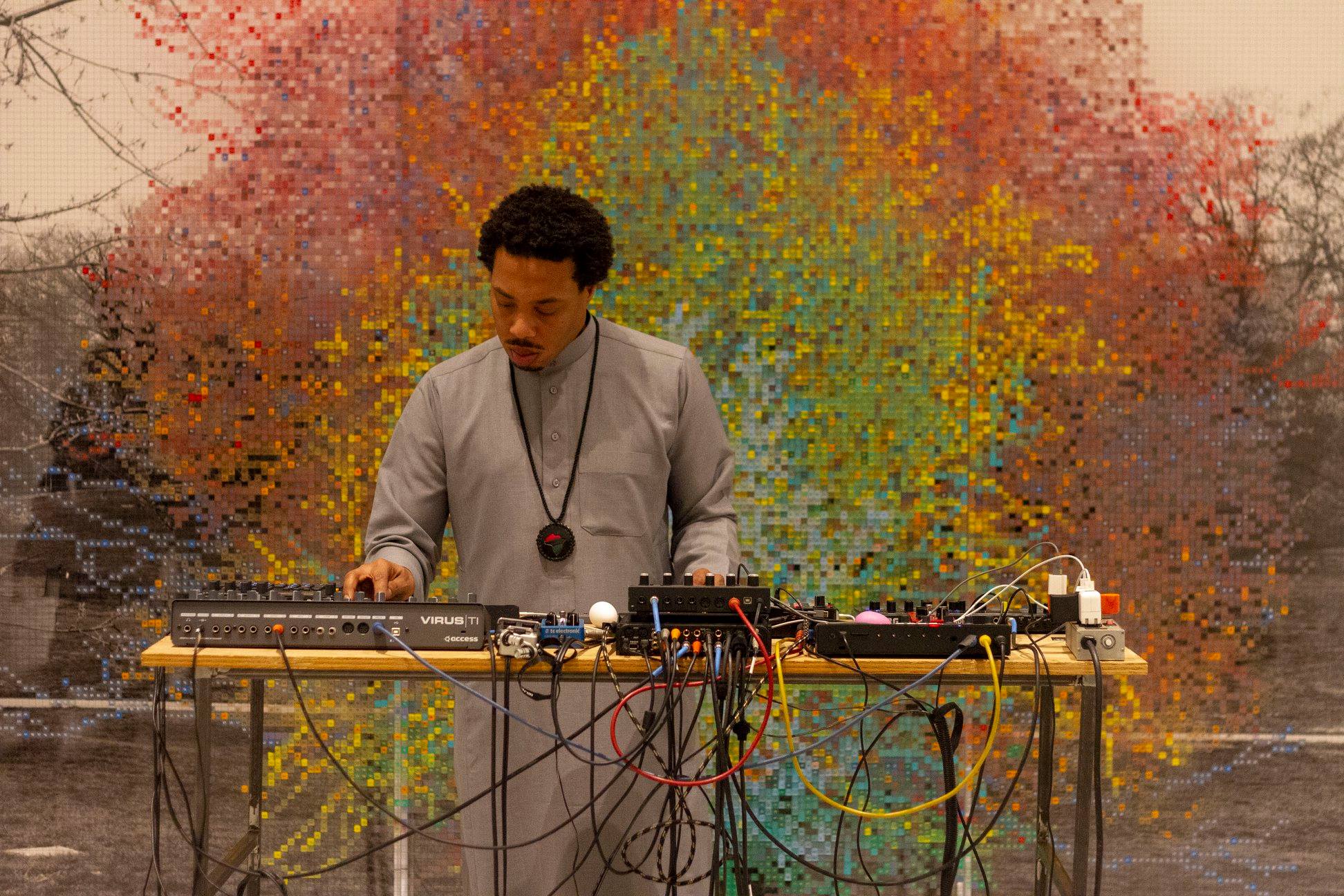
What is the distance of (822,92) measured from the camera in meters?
3.35

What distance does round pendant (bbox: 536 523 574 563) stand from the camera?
2.49 m

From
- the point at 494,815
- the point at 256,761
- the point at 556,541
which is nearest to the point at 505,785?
the point at 494,815

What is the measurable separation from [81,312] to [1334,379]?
3.61 metres

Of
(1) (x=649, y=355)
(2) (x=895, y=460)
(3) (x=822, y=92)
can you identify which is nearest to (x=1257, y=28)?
(3) (x=822, y=92)

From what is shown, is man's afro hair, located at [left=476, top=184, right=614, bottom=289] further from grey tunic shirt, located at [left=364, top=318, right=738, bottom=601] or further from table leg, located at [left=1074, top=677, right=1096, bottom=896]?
table leg, located at [left=1074, top=677, right=1096, bottom=896]

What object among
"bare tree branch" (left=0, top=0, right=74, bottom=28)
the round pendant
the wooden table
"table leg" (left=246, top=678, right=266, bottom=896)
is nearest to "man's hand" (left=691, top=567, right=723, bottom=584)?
the wooden table

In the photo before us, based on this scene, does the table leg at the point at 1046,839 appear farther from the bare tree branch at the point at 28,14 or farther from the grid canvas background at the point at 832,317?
the bare tree branch at the point at 28,14

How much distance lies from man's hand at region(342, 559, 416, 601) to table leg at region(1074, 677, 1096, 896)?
1.28 meters

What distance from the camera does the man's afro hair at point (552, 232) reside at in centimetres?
243

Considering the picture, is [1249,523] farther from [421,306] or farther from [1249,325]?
[421,306]

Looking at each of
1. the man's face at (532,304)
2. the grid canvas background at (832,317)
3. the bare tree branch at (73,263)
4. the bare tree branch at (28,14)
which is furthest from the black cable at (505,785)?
the bare tree branch at (28,14)

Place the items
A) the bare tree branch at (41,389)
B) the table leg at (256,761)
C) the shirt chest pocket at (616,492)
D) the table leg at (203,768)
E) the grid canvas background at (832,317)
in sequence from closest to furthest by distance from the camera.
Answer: the table leg at (203,768) → the shirt chest pocket at (616,492) → the table leg at (256,761) → the grid canvas background at (832,317) → the bare tree branch at (41,389)

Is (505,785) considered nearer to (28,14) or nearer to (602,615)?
(602,615)

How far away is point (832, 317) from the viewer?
337 cm
